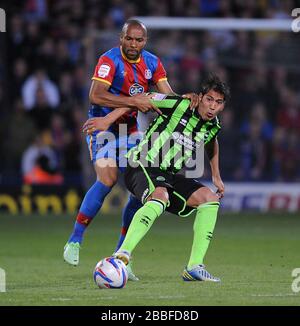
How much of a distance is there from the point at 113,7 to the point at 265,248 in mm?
10160

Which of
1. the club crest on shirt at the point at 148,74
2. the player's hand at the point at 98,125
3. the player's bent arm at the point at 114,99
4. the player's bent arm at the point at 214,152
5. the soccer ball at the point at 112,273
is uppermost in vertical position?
the club crest on shirt at the point at 148,74

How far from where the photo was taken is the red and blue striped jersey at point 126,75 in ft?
31.4

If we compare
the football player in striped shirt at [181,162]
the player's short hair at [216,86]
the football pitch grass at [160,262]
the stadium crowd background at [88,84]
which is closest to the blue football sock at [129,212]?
the football pitch grass at [160,262]

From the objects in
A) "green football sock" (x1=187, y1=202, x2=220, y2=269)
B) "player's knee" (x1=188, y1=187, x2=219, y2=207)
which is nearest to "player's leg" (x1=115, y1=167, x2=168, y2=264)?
"player's knee" (x1=188, y1=187, x2=219, y2=207)

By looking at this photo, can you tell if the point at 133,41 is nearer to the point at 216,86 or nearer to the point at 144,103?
the point at 144,103

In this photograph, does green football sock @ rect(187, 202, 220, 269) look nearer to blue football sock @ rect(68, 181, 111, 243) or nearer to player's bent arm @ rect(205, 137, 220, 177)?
player's bent arm @ rect(205, 137, 220, 177)

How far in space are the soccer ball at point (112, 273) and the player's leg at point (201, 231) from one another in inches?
30.2

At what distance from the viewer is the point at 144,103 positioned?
887 centimetres

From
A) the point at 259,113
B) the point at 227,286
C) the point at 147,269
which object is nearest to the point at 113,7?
the point at 259,113

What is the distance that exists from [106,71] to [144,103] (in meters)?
0.84

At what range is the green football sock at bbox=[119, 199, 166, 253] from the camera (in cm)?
815

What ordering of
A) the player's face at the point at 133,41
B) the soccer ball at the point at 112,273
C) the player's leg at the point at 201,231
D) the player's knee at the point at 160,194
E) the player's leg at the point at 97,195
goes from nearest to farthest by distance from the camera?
1. the soccer ball at the point at 112,273
2. the player's knee at the point at 160,194
3. the player's leg at the point at 201,231
4. the player's face at the point at 133,41
5. the player's leg at the point at 97,195

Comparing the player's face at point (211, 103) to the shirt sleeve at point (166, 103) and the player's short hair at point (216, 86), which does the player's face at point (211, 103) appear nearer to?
the player's short hair at point (216, 86)

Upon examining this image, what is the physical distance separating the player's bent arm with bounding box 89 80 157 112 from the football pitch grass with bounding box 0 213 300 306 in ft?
5.05
